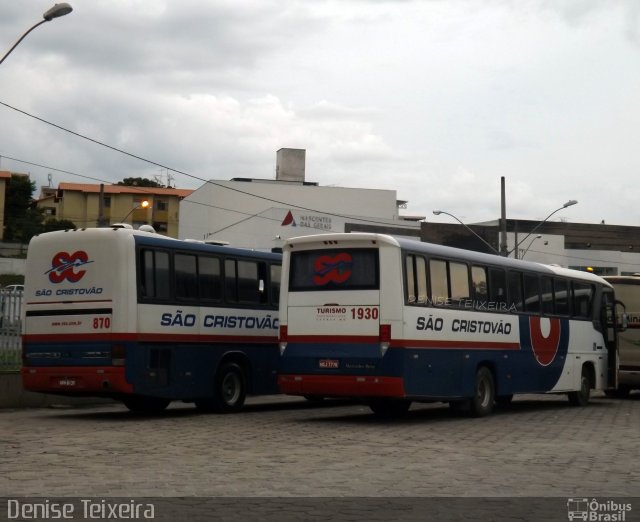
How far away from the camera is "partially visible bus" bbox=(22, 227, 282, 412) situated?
1792 cm

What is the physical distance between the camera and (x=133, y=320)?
1792cm

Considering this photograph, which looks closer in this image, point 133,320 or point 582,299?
point 133,320

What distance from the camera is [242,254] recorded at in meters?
21.0

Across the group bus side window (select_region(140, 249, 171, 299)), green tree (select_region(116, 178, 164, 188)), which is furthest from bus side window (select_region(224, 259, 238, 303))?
green tree (select_region(116, 178, 164, 188))

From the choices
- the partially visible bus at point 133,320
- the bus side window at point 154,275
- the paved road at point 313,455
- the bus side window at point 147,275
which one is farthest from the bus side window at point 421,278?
the bus side window at point 147,275

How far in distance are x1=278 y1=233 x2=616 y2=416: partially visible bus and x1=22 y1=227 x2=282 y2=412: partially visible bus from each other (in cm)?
176

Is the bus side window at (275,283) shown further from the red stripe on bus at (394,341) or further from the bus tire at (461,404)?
the bus tire at (461,404)

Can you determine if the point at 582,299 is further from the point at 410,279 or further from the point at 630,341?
the point at 410,279

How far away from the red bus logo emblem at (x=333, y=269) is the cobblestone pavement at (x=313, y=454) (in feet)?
8.07

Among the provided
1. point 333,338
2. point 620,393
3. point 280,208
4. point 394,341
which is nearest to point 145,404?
point 333,338

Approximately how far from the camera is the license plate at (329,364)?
1805 centimetres

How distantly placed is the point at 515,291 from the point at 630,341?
7.75m

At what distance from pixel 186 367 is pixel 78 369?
6.59ft
